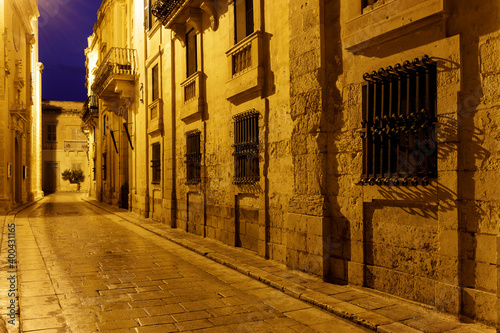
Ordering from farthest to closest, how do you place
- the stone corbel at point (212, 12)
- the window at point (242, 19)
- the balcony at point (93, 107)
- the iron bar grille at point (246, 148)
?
1. the balcony at point (93, 107)
2. the stone corbel at point (212, 12)
3. the window at point (242, 19)
4. the iron bar grille at point (246, 148)

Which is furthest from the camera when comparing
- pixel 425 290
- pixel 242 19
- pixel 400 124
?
pixel 242 19

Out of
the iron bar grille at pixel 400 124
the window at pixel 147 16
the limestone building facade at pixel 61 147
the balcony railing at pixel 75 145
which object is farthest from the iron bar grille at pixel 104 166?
the iron bar grille at pixel 400 124

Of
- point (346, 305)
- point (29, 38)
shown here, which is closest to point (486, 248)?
point (346, 305)

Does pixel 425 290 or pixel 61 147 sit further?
pixel 61 147

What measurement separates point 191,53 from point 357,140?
8415 mm

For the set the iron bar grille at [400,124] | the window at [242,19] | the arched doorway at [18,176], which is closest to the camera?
the iron bar grille at [400,124]

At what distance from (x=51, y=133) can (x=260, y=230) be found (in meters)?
47.1

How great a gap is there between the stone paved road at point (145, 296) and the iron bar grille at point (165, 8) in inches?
278

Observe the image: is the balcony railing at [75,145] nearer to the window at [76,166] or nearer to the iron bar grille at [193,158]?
the window at [76,166]

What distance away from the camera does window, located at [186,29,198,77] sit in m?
13.0

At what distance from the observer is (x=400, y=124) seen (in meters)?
5.55

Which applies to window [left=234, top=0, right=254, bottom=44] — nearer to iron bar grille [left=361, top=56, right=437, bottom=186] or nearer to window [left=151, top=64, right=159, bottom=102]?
iron bar grille [left=361, top=56, right=437, bottom=186]

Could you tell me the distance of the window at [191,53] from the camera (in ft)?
42.8

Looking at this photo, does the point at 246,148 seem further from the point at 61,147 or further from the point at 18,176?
the point at 61,147
